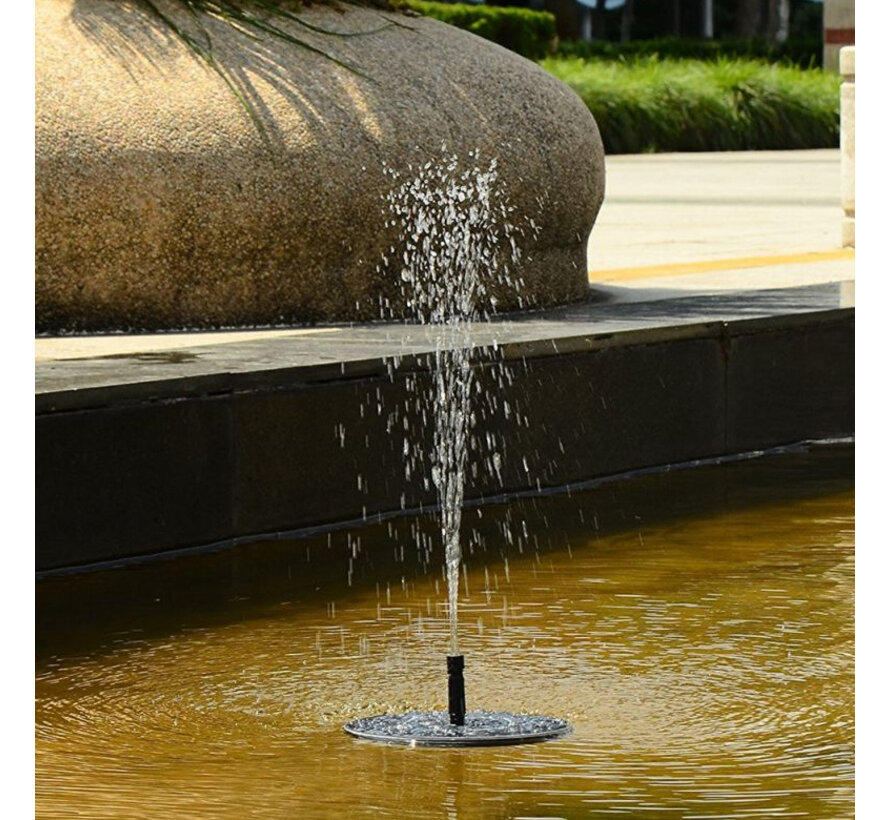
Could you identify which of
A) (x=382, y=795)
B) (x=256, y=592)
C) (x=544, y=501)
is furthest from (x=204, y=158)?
(x=382, y=795)

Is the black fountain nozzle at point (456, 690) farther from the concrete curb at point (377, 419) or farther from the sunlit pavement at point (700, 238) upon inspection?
the sunlit pavement at point (700, 238)

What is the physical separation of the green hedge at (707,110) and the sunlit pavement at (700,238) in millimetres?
3155

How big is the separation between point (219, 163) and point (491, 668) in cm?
337

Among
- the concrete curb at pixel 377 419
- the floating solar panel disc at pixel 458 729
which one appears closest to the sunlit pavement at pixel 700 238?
the concrete curb at pixel 377 419

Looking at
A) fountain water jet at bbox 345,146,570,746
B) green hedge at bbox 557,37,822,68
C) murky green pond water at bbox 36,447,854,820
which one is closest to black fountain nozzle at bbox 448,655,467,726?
murky green pond water at bbox 36,447,854,820

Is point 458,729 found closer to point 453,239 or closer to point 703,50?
point 453,239

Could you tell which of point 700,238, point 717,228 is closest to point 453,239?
point 700,238

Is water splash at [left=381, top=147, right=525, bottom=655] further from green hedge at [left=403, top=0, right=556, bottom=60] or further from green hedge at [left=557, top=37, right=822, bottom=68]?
green hedge at [left=557, top=37, right=822, bottom=68]

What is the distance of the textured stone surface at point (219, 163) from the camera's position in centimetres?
757

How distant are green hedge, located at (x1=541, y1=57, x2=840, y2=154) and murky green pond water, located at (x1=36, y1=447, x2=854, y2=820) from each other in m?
19.4

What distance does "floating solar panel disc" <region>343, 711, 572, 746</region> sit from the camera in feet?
13.3

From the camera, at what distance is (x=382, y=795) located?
147 inches

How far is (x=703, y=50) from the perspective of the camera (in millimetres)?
37969
